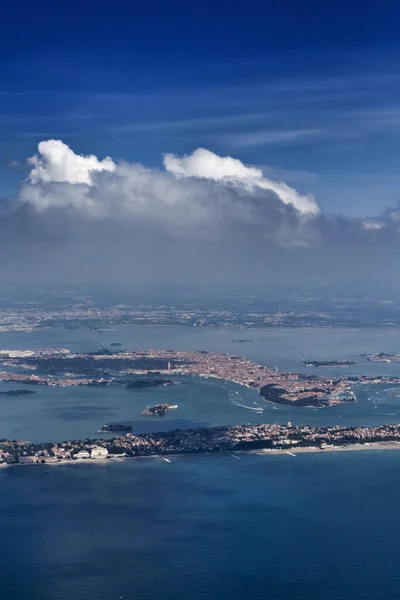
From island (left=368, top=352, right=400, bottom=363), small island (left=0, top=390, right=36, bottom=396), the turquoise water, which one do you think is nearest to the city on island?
the turquoise water

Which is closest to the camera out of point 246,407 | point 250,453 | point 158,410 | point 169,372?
point 250,453

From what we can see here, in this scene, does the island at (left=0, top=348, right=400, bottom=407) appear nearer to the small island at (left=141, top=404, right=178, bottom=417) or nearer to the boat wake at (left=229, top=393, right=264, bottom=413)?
the boat wake at (left=229, top=393, right=264, bottom=413)

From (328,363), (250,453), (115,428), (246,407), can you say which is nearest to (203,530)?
(250,453)

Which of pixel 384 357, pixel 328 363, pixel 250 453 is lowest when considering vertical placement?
pixel 250 453

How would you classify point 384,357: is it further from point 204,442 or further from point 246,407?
point 204,442

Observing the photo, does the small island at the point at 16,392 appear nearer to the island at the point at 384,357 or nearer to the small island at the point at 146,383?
the small island at the point at 146,383

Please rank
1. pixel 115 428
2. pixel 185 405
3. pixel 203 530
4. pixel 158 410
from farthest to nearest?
pixel 185 405
pixel 158 410
pixel 115 428
pixel 203 530

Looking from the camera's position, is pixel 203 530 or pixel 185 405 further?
pixel 185 405

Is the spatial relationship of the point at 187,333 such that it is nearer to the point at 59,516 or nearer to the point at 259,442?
the point at 259,442
